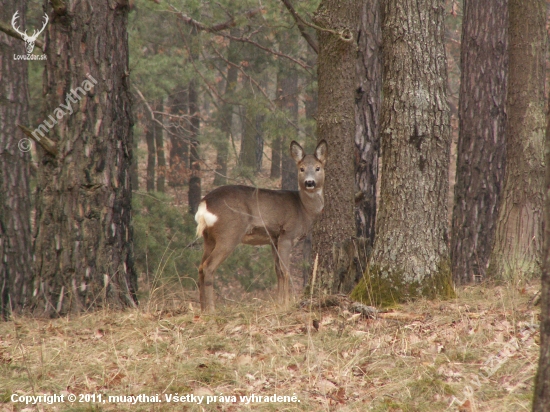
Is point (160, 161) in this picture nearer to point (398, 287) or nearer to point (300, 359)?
point (398, 287)

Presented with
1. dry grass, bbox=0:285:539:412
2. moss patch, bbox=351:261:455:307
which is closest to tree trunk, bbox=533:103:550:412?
dry grass, bbox=0:285:539:412

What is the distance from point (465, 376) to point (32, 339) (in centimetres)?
347

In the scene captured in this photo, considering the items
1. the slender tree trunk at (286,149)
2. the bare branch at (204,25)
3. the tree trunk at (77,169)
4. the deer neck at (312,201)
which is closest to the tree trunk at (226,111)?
the slender tree trunk at (286,149)

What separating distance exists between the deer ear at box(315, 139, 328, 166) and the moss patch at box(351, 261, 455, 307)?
5.78 ft

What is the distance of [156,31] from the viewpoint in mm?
17109

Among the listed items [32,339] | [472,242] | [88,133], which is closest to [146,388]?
[32,339]

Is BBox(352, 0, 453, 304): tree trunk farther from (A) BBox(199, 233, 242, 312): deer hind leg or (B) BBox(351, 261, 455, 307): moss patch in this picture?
(A) BBox(199, 233, 242, 312): deer hind leg

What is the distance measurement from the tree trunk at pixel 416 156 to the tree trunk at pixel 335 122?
0.67m

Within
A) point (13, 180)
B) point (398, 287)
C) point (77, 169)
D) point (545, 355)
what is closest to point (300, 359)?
point (398, 287)

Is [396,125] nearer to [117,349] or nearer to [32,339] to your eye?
[117,349]

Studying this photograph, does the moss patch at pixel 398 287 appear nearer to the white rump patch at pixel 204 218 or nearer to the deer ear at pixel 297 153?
the white rump patch at pixel 204 218

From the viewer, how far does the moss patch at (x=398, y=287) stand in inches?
223

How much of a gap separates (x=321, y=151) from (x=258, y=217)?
143 centimetres

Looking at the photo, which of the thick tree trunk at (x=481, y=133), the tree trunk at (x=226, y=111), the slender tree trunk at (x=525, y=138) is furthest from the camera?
the tree trunk at (x=226, y=111)
